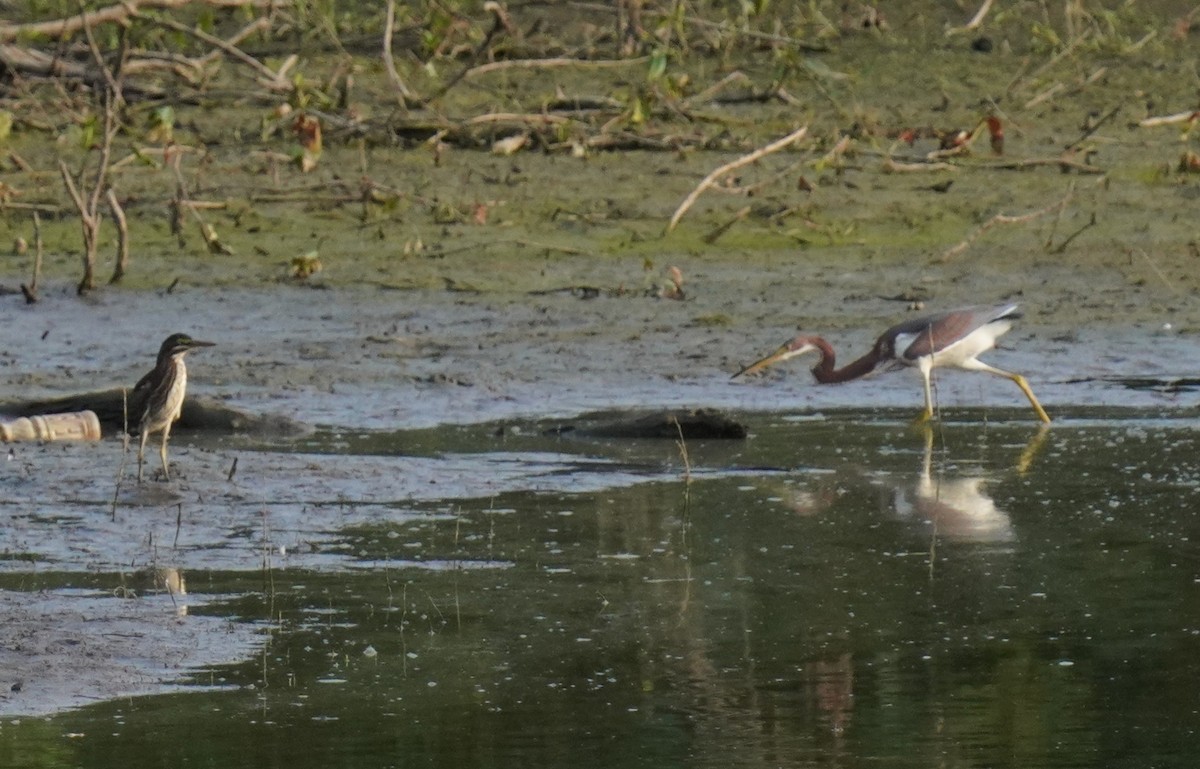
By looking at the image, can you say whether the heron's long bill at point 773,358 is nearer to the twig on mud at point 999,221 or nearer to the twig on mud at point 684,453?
the twig on mud at point 684,453

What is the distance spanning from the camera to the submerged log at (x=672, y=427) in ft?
29.9

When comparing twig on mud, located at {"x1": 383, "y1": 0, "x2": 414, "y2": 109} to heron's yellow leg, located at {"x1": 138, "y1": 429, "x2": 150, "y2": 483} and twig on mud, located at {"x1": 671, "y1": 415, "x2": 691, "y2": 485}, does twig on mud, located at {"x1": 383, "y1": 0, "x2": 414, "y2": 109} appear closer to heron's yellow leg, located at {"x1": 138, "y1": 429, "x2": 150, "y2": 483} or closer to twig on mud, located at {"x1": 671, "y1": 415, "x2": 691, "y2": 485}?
twig on mud, located at {"x1": 671, "y1": 415, "x2": 691, "y2": 485}

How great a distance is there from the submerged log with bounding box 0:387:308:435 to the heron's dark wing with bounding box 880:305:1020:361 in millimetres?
2600

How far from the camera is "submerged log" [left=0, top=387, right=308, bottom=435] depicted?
916 cm

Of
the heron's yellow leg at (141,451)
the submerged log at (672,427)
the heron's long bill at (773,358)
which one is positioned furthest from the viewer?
the heron's long bill at (773,358)

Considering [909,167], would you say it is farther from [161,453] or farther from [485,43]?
[161,453]

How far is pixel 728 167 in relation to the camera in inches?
538

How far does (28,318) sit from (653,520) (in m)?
5.03

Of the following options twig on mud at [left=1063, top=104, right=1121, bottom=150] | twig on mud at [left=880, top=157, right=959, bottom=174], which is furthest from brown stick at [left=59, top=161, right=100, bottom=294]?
twig on mud at [left=1063, top=104, right=1121, bottom=150]

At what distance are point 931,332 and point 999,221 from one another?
145 inches

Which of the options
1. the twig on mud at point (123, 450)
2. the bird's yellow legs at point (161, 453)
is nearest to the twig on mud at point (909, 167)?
the twig on mud at point (123, 450)

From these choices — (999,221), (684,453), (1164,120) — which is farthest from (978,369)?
(1164,120)

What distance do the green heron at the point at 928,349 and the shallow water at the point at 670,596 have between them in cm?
55

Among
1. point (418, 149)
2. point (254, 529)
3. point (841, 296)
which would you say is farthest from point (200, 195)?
point (254, 529)
